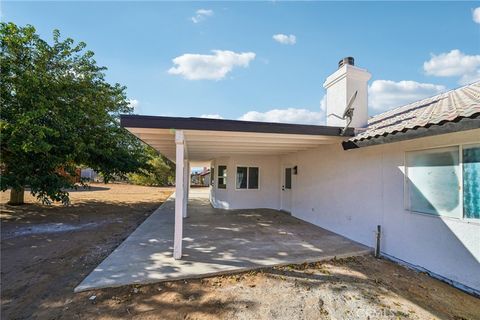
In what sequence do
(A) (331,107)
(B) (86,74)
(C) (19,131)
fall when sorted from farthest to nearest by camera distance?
(B) (86,74)
(A) (331,107)
(C) (19,131)

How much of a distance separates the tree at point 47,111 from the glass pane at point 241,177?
567 centimetres

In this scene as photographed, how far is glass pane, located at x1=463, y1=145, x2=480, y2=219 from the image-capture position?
3.67 metres

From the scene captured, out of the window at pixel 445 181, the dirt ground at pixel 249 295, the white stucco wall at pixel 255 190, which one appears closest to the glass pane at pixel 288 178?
the white stucco wall at pixel 255 190

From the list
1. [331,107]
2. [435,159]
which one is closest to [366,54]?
[331,107]

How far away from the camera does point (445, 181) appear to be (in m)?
4.12

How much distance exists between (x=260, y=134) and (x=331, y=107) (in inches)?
123

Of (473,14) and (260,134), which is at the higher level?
(473,14)

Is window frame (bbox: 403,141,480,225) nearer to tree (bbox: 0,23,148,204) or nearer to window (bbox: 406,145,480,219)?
window (bbox: 406,145,480,219)

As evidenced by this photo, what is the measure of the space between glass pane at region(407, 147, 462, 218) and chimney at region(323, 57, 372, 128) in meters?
2.07

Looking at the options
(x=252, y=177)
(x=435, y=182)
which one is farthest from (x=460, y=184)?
(x=252, y=177)

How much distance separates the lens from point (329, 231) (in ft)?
23.2

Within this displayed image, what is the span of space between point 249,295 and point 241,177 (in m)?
7.93

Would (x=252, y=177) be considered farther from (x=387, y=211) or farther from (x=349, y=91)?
(x=387, y=211)

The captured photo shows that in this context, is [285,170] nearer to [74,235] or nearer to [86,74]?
[74,235]
